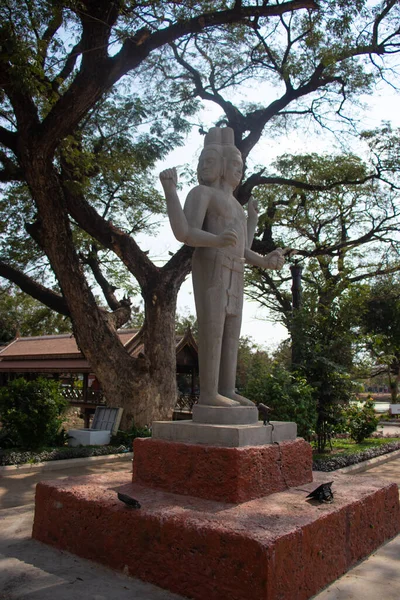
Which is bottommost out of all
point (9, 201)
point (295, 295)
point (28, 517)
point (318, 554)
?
point (28, 517)

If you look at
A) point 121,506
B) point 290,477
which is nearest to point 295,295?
point 290,477

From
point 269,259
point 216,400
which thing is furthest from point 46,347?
point 216,400

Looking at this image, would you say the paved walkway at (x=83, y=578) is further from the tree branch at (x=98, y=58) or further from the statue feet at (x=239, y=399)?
the tree branch at (x=98, y=58)

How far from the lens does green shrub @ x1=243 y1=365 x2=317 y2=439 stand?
824cm

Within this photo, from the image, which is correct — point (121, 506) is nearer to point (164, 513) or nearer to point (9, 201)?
point (164, 513)

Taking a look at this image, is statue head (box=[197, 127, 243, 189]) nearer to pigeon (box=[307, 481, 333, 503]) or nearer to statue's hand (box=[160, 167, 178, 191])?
statue's hand (box=[160, 167, 178, 191])

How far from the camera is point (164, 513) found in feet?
10.4

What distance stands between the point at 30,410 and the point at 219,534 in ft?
→ 22.7

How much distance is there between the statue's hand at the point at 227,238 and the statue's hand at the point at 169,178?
1.86ft

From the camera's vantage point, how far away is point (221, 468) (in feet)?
11.6

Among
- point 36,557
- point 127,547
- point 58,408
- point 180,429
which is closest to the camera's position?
point 127,547

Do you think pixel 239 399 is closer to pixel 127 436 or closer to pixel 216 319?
pixel 216 319

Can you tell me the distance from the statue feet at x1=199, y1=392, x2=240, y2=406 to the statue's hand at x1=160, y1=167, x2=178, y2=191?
172cm

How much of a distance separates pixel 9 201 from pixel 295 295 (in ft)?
28.3
